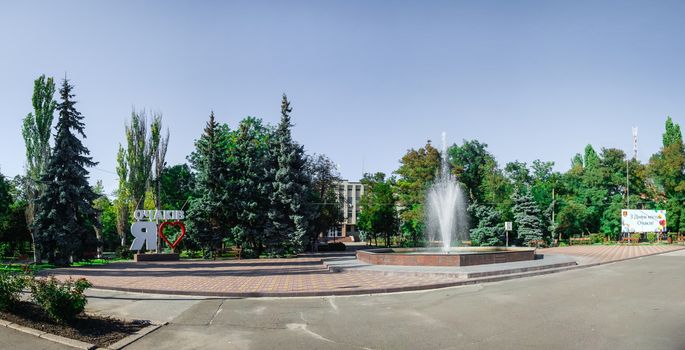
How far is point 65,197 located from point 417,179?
3184cm

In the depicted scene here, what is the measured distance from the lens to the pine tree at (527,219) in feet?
142

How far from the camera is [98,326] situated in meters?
8.70

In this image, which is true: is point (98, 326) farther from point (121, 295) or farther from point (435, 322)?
point (435, 322)

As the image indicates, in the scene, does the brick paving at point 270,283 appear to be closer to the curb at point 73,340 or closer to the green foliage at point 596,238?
the curb at point 73,340

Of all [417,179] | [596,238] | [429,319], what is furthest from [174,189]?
[596,238]

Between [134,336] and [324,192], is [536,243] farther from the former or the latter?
[134,336]

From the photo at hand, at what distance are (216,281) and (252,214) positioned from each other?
1419 cm

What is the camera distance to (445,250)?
93.9 ft

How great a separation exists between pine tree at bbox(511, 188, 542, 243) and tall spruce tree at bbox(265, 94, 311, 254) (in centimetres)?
2329

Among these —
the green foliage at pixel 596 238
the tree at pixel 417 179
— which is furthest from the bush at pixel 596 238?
the tree at pixel 417 179

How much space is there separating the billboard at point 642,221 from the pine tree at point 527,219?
9786mm

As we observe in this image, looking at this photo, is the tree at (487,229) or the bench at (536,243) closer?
the tree at (487,229)

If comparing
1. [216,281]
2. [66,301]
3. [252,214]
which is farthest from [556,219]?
[66,301]

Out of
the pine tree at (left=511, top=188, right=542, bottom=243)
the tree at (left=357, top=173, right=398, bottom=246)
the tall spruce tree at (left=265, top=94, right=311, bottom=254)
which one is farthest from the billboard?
the tall spruce tree at (left=265, top=94, right=311, bottom=254)
